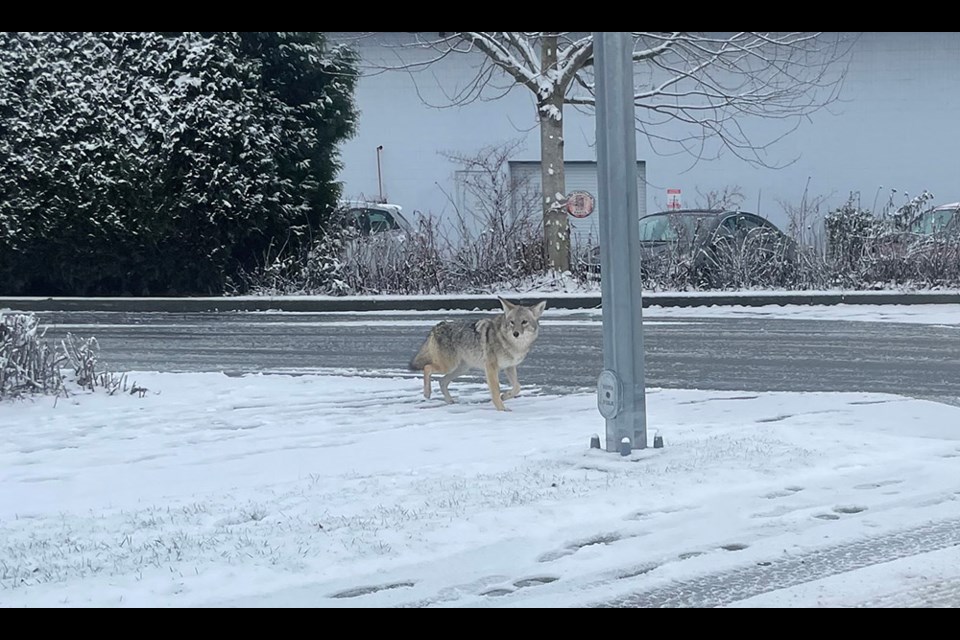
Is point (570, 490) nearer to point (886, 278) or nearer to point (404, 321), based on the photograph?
point (404, 321)

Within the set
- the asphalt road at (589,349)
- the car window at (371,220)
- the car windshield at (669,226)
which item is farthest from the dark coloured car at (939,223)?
the car window at (371,220)

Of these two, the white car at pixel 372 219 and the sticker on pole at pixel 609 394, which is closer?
the sticker on pole at pixel 609 394

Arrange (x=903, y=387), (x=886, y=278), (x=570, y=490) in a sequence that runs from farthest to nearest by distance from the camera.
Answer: (x=886, y=278) < (x=903, y=387) < (x=570, y=490)

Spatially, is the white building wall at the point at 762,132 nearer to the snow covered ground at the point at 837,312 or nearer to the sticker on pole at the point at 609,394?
the snow covered ground at the point at 837,312

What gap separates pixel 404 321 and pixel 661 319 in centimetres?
330

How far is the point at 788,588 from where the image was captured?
4781 mm

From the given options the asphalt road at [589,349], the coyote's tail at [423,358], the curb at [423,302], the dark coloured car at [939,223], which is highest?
the dark coloured car at [939,223]

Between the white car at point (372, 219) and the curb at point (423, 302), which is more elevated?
the white car at point (372, 219)

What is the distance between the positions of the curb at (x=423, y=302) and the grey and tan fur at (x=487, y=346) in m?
7.39

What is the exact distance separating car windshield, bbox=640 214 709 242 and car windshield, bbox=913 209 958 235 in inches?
127

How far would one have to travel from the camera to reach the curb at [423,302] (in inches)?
674

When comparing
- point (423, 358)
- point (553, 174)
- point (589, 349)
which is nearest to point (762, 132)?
point (553, 174)

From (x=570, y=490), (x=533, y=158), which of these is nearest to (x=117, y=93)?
(x=533, y=158)
